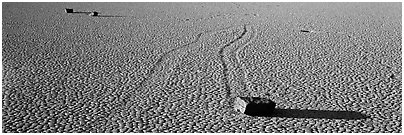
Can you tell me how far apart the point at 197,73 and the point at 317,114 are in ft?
2.50

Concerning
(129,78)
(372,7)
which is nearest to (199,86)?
(129,78)

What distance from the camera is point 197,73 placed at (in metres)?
2.47

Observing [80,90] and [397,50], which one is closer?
[80,90]

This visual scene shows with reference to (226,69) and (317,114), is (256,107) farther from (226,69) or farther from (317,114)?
(226,69)

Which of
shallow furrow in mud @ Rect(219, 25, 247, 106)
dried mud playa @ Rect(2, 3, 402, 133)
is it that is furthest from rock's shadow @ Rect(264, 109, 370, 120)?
shallow furrow in mud @ Rect(219, 25, 247, 106)

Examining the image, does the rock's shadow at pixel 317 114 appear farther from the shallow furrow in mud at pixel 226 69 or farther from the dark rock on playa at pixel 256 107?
the shallow furrow in mud at pixel 226 69

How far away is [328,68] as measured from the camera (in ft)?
8.55

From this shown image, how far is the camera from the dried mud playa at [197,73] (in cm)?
176

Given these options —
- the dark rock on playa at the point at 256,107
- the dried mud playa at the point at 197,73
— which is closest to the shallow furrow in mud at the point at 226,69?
the dried mud playa at the point at 197,73

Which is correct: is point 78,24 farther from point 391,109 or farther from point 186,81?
point 391,109

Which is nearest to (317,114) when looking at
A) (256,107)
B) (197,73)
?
(256,107)

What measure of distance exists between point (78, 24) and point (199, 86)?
7.12 feet

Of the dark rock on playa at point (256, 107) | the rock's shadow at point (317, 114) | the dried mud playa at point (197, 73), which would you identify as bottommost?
the rock's shadow at point (317, 114)

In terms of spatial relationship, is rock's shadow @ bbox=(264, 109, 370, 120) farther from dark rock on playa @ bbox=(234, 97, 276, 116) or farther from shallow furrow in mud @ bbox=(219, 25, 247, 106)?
shallow furrow in mud @ bbox=(219, 25, 247, 106)
